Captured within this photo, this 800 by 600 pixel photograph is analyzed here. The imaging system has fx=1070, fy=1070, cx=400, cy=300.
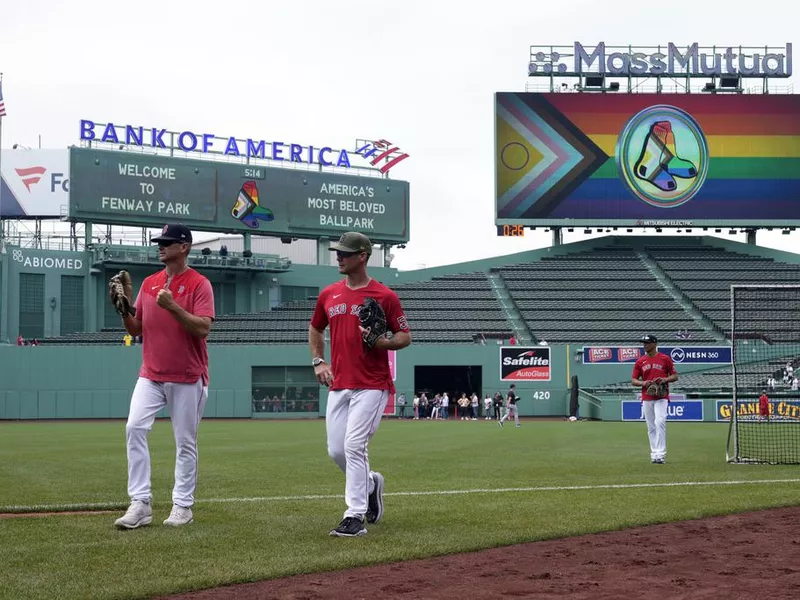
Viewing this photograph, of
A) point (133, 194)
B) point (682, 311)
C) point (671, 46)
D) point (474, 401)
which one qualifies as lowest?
point (474, 401)

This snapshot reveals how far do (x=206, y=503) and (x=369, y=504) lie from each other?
2.17 m

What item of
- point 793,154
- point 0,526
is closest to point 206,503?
point 0,526

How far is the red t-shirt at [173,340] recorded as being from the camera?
839 cm

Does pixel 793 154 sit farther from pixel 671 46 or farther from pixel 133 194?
pixel 133 194

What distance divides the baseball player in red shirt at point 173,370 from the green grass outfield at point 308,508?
35 cm

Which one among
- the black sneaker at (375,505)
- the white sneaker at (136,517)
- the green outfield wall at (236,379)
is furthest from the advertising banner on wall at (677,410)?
the white sneaker at (136,517)

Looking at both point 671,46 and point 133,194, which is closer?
point 133,194

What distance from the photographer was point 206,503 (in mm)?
10023

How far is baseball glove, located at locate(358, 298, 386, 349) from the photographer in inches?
322

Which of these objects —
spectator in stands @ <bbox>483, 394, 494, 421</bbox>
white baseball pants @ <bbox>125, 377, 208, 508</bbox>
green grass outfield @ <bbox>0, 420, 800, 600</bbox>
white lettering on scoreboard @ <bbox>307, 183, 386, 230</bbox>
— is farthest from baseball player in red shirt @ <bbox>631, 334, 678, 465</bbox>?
white lettering on scoreboard @ <bbox>307, 183, 386, 230</bbox>

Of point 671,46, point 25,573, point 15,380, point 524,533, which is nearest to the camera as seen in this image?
point 25,573

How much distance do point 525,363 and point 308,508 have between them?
45.7 m

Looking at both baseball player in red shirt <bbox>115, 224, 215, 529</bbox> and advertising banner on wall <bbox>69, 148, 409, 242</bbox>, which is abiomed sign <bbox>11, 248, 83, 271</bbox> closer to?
advertising banner on wall <bbox>69, 148, 409, 242</bbox>

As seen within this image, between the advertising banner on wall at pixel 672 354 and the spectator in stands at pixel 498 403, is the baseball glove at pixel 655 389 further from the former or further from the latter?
the advertising banner on wall at pixel 672 354
